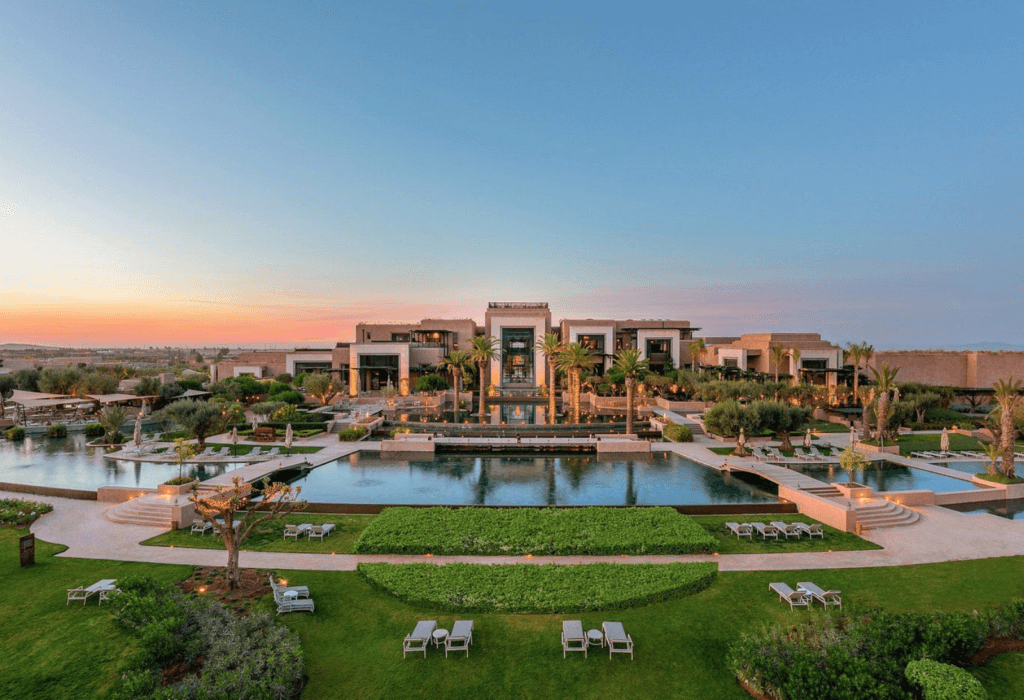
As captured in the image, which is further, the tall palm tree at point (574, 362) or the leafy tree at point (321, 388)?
the leafy tree at point (321, 388)

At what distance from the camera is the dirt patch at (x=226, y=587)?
10383 mm

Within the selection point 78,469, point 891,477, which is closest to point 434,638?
point 891,477

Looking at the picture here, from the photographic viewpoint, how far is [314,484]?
20422mm

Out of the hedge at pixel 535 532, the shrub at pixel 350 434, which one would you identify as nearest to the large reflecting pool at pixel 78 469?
the shrub at pixel 350 434

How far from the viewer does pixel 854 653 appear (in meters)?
7.74

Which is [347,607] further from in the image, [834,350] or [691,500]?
[834,350]

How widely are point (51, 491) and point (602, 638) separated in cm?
2265

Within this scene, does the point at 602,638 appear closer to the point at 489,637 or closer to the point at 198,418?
the point at 489,637

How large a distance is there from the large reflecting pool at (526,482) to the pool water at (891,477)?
12.9ft

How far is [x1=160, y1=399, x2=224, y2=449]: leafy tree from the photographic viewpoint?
81.7 feet

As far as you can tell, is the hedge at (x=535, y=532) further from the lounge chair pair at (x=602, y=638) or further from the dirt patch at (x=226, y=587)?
the lounge chair pair at (x=602, y=638)

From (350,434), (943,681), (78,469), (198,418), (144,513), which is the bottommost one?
(78,469)

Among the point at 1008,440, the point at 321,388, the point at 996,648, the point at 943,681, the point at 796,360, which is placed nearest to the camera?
the point at 943,681

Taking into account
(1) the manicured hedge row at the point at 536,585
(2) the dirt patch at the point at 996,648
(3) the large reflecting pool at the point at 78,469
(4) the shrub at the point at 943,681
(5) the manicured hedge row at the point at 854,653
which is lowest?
(3) the large reflecting pool at the point at 78,469
